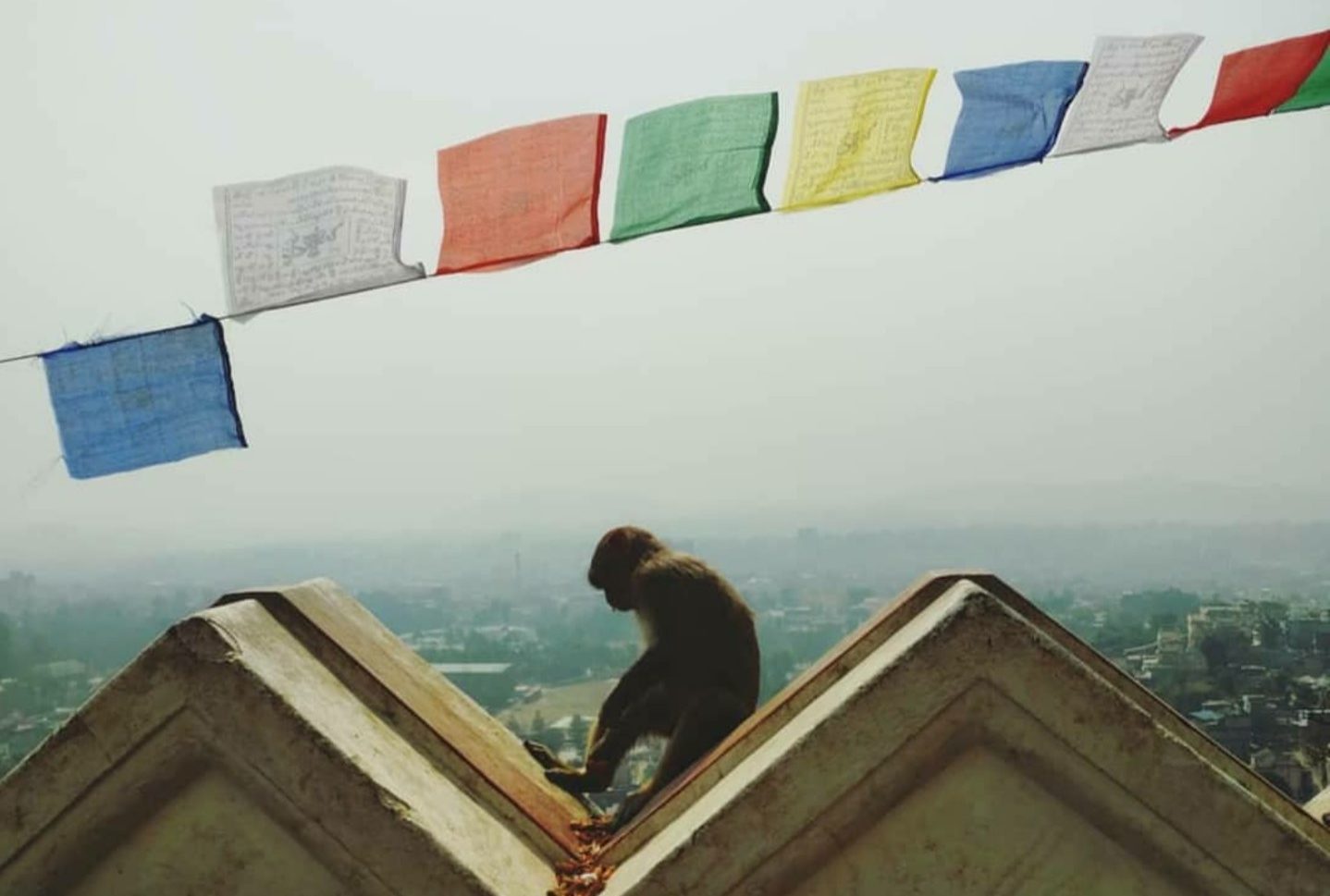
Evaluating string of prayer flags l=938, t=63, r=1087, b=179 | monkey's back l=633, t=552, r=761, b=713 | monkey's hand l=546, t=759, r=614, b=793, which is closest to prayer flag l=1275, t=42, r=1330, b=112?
string of prayer flags l=938, t=63, r=1087, b=179

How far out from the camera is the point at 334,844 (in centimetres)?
257

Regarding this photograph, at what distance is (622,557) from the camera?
479 cm

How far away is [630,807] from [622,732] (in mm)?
601

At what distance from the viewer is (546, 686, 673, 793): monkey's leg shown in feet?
13.0

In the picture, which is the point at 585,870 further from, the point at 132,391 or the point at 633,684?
the point at 132,391

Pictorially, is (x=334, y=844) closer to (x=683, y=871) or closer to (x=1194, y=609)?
(x=683, y=871)

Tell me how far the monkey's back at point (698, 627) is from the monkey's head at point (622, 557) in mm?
160

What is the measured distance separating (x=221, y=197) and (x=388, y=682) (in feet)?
7.78

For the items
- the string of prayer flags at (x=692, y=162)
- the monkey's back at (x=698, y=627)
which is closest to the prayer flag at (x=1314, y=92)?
the string of prayer flags at (x=692, y=162)

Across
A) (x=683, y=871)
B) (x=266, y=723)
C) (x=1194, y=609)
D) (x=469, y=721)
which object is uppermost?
(x=266, y=723)

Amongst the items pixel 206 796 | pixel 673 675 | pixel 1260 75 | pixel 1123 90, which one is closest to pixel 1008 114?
pixel 1123 90

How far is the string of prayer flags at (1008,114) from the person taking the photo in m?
5.20

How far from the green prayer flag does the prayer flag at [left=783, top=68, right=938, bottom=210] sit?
1975mm

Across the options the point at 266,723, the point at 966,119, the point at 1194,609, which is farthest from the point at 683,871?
the point at 1194,609
